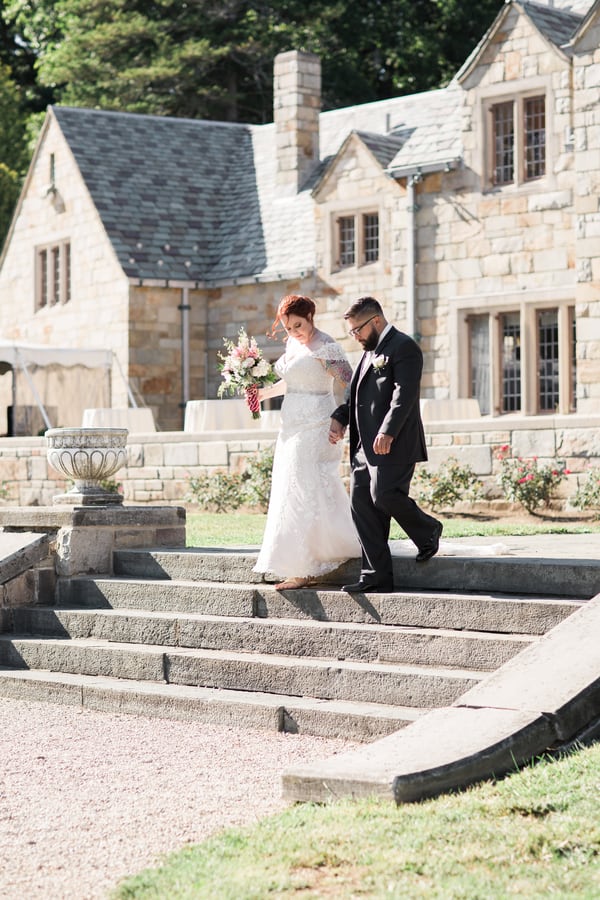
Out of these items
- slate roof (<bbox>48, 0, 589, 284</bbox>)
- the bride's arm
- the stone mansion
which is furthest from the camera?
slate roof (<bbox>48, 0, 589, 284</bbox>)

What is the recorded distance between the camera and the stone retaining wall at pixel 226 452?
54.4 feet

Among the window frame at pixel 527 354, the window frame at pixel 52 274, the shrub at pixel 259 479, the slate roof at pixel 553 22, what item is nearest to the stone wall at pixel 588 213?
the window frame at pixel 527 354

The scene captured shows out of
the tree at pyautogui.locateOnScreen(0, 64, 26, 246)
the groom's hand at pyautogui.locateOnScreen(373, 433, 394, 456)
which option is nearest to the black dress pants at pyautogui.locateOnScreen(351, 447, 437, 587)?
the groom's hand at pyautogui.locateOnScreen(373, 433, 394, 456)

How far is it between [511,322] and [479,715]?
1750cm

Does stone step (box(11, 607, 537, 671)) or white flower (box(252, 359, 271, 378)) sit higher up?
white flower (box(252, 359, 271, 378))

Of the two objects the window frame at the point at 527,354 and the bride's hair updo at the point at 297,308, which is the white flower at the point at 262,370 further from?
the window frame at the point at 527,354

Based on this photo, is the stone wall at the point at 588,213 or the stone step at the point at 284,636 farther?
the stone wall at the point at 588,213

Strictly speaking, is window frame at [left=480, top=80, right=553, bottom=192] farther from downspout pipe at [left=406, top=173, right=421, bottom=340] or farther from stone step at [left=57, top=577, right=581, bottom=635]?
stone step at [left=57, top=577, right=581, bottom=635]

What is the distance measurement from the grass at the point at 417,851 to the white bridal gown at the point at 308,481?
3147 millimetres

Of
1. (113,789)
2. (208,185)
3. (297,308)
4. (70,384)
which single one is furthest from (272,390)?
(208,185)

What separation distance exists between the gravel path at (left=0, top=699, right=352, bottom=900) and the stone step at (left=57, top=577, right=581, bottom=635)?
3.55 ft

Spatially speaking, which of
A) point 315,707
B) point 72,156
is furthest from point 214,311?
point 315,707

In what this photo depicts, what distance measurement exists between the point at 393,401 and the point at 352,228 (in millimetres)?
18541

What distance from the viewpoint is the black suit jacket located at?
828 cm
